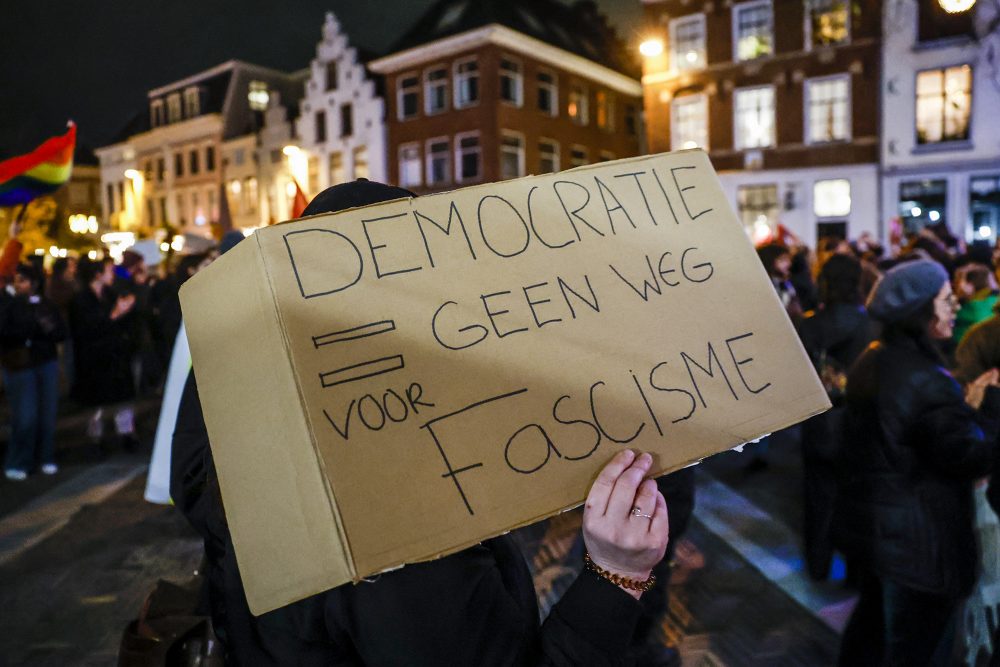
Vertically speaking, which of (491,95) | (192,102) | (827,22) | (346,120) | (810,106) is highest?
(192,102)

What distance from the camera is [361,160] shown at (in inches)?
1196

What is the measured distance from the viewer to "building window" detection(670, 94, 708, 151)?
23719 millimetres

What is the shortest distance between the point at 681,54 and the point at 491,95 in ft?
22.1

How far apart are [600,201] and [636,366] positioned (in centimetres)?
35

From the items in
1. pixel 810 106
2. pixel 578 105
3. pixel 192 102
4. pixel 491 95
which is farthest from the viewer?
pixel 192 102

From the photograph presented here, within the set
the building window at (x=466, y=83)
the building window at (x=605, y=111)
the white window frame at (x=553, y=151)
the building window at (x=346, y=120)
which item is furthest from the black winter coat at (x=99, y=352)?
the building window at (x=605, y=111)

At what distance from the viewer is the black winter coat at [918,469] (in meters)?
2.58

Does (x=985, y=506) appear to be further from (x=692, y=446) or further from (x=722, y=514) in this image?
(x=692, y=446)

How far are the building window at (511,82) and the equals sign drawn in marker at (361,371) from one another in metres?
26.5

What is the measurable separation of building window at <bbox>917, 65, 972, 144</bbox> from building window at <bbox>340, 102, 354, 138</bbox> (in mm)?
21019

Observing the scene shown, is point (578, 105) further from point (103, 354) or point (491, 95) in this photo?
point (103, 354)

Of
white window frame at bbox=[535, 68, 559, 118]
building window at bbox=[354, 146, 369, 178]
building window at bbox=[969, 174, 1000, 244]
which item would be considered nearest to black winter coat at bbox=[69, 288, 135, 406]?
building window at bbox=[969, 174, 1000, 244]

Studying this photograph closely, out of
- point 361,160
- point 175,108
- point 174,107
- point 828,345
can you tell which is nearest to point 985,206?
point 828,345

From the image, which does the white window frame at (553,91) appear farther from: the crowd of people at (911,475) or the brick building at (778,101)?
the crowd of people at (911,475)
